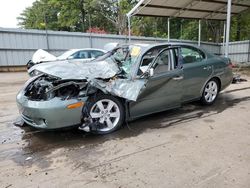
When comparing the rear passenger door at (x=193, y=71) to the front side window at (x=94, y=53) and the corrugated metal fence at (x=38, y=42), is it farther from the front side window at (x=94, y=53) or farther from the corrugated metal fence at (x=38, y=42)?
the corrugated metal fence at (x=38, y=42)

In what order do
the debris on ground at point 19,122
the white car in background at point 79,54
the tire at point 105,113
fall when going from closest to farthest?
the tire at point 105,113
the debris on ground at point 19,122
the white car in background at point 79,54

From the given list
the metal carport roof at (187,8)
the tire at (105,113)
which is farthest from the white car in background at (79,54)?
the tire at (105,113)

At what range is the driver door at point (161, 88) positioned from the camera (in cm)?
412

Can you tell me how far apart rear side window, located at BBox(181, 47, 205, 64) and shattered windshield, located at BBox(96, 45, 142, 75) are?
1.01m

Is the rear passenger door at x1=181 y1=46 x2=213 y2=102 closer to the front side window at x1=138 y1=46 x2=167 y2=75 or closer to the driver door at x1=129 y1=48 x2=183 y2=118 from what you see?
the driver door at x1=129 y1=48 x2=183 y2=118

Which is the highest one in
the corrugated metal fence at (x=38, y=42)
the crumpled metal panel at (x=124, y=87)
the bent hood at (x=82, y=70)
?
the corrugated metal fence at (x=38, y=42)

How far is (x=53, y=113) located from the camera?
132 inches

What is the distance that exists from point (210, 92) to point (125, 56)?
7.53 ft

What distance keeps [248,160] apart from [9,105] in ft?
18.2

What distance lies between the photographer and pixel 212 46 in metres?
21.6

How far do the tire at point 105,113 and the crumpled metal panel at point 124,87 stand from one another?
0.40 ft

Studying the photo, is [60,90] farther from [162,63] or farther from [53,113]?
[162,63]

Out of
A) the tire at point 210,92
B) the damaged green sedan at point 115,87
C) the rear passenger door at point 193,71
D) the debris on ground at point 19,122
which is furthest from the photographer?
the tire at point 210,92

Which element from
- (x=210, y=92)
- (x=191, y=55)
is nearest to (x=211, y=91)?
(x=210, y=92)
